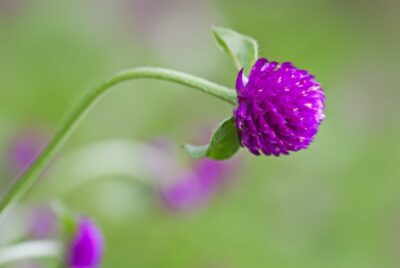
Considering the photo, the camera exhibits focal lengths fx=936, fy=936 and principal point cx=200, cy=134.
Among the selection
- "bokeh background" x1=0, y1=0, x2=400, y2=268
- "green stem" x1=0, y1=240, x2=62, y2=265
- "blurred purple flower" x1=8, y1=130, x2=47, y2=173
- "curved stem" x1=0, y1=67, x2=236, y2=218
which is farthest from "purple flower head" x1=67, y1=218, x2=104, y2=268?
"blurred purple flower" x1=8, y1=130, x2=47, y2=173

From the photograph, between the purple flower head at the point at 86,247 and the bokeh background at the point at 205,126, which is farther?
the bokeh background at the point at 205,126

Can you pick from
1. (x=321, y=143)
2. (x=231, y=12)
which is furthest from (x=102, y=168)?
(x=231, y=12)

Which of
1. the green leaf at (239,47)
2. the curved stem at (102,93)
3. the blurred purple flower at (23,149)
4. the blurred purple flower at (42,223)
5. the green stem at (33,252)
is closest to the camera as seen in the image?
the curved stem at (102,93)

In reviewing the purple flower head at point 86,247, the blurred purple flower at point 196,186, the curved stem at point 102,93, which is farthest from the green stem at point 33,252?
the blurred purple flower at point 196,186

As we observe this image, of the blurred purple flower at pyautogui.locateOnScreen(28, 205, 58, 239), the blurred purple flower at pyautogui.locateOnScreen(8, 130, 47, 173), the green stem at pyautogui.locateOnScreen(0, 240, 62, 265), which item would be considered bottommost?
the blurred purple flower at pyautogui.locateOnScreen(28, 205, 58, 239)

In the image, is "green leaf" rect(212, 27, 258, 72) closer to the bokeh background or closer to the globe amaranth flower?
the globe amaranth flower

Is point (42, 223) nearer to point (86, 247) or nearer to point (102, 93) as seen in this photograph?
point (86, 247)

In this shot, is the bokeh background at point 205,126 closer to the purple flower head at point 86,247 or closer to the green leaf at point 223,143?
the purple flower head at point 86,247
